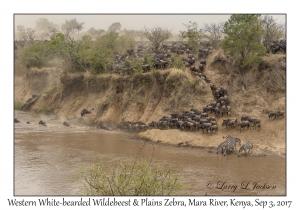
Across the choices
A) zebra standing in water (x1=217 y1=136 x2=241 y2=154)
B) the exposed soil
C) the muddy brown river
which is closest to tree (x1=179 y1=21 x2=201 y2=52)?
the exposed soil

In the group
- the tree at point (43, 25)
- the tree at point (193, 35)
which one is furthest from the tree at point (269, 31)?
the tree at point (43, 25)

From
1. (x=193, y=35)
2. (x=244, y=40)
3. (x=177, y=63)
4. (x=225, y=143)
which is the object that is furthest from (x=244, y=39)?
(x=225, y=143)

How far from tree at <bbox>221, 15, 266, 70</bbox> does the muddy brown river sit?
7.95 m

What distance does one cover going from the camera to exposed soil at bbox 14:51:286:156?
64.6ft

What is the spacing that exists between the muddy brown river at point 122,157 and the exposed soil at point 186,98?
1.42m

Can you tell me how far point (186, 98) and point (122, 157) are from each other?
7808mm

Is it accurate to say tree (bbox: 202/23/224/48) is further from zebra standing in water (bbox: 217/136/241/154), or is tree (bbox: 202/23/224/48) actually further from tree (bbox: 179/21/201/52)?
zebra standing in water (bbox: 217/136/241/154)

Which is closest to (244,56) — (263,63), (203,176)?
(263,63)

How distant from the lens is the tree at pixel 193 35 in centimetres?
2825

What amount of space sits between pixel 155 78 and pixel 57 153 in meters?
10.0

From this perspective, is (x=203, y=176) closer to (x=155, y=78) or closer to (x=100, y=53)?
(x=155, y=78)

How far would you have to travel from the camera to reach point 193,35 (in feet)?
93.8

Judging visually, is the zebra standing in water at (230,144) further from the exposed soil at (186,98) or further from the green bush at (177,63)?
the green bush at (177,63)

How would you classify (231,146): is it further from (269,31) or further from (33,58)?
(33,58)
